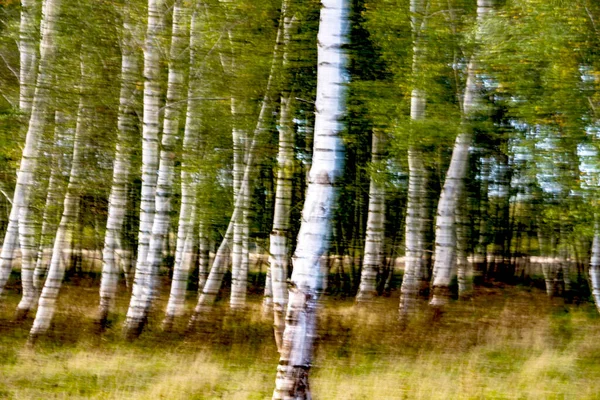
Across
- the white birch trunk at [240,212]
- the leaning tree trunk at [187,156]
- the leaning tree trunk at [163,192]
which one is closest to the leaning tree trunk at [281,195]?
the white birch trunk at [240,212]

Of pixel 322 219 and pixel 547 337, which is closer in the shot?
pixel 322 219

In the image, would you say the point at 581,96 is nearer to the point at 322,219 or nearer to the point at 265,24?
the point at 265,24

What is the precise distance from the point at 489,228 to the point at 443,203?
1450 cm

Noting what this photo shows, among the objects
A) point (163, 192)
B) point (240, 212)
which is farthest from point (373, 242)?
point (163, 192)

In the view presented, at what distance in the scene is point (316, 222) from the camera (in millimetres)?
6145

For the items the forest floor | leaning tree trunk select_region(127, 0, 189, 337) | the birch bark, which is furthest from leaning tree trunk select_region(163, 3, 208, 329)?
the birch bark

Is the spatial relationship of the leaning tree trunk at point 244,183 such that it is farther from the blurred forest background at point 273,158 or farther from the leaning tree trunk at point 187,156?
the leaning tree trunk at point 187,156

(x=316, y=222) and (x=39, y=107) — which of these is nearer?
(x=316, y=222)

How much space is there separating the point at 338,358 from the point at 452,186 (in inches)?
185

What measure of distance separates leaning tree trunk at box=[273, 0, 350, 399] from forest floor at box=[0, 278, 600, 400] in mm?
1975

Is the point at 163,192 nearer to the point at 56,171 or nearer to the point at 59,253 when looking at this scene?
the point at 59,253

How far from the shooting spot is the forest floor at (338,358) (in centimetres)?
837

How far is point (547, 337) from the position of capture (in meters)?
11.6

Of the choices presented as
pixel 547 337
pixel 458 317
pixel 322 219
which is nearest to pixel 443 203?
pixel 458 317
